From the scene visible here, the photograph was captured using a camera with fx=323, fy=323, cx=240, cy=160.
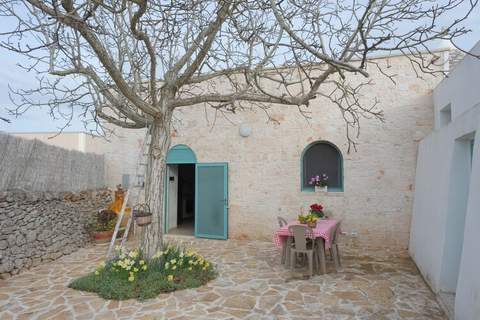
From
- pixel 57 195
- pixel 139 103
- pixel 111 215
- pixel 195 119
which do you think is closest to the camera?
pixel 139 103

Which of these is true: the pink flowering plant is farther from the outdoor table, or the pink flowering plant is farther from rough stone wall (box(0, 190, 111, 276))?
rough stone wall (box(0, 190, 111, 276))

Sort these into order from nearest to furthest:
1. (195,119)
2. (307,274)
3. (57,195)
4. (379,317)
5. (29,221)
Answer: (379,317) → (307,274) → (29,221) → (57,195) → (195,119)

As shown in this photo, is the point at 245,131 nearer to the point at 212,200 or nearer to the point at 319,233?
the point at 212,200

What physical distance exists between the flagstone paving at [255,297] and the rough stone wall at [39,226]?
1.04 ft

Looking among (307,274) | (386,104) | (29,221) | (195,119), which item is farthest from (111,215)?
(386,104)

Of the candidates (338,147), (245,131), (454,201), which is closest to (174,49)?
(245,131)

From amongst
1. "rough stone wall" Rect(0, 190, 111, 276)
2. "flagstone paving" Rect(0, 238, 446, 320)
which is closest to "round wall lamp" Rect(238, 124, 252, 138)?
"flagstone paving" Rect(0, 238, 446, 320)

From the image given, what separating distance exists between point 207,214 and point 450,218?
5808 millimetres

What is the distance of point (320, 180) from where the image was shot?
26.1 ft

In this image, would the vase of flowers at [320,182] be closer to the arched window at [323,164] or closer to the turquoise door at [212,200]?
the arched window at [323,164]

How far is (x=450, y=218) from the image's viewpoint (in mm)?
4371

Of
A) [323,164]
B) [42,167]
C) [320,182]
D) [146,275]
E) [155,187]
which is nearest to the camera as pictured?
[146,275]

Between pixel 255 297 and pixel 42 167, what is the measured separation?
5103 millimetres

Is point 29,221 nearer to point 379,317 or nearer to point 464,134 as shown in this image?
point 379,317
